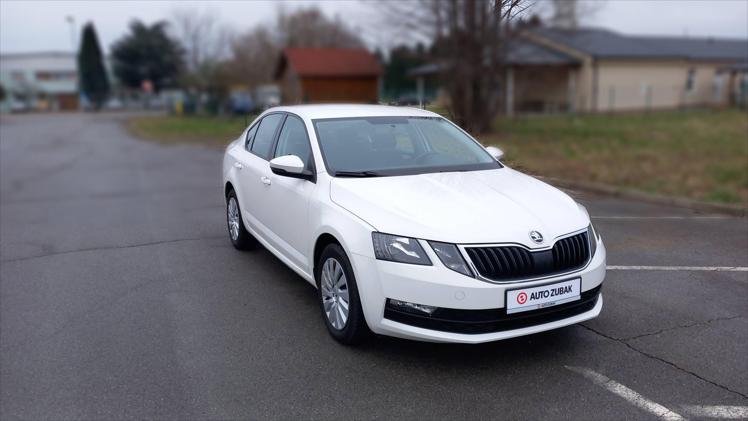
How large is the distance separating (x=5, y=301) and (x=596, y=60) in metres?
36.4

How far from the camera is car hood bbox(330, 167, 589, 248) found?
12.9 feet

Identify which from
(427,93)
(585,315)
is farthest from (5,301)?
(427,93)

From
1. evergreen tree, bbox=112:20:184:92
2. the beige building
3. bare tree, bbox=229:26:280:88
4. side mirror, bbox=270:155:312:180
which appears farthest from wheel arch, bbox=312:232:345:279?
evergreen tree, bbox=112:20:184:92

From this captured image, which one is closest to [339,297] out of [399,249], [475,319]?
[399,249]

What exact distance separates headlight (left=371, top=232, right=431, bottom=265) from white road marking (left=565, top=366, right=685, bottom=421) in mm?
1229

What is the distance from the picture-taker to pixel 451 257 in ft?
12.5

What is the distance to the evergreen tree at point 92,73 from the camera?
74688mm

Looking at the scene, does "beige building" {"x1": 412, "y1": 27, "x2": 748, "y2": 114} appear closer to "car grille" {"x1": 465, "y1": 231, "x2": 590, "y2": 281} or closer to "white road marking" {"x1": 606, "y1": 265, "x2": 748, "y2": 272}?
"white road marking" {"x1": 606, "y1": 265, "x2": 748, "y2": 272}

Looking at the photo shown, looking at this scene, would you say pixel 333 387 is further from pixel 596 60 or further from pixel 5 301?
pixel 596 60

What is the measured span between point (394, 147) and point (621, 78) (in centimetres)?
3695

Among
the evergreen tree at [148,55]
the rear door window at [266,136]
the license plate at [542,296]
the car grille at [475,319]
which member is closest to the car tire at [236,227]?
the rear door window at [266,136]

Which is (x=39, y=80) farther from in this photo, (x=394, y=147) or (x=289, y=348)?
(x=289, y=348)

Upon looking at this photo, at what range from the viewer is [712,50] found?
148ft

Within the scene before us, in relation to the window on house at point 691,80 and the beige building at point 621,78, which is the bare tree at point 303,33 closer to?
the beige building at point 621,78
